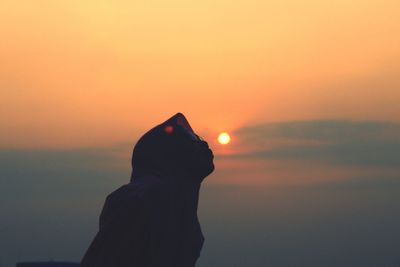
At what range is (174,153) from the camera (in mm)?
10312

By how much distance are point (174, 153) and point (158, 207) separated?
0.78m

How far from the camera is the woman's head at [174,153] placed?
10.3 m

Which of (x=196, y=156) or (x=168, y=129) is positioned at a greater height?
(x=168, y=129)

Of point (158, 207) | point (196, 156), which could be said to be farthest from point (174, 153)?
point (158, 207)

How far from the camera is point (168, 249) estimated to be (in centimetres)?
990

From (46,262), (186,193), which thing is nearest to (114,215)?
(186,193)

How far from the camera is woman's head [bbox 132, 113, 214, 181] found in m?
10.3

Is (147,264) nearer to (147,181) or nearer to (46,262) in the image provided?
(147,181)

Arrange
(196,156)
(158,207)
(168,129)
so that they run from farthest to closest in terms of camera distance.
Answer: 1. (168,129)
2. (196,156)
3. (158,207)

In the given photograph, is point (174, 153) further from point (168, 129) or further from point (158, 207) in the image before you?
point (158, 207)

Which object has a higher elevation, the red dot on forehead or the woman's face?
the red dot on forehead

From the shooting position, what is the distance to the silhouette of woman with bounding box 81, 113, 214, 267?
978 cm

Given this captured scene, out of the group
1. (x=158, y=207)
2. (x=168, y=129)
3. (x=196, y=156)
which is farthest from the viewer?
(x=168, y=129)

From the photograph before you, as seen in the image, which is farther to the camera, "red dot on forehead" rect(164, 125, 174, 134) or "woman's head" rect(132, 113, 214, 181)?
"red dot on forehead" rect(164, 125, 174, 134)
